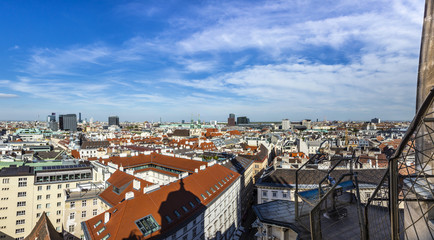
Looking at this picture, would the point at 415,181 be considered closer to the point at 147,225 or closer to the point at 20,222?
the point at 147,225

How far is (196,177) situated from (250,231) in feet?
47.4

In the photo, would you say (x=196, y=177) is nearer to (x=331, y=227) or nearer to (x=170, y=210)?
(x=170, y=210)

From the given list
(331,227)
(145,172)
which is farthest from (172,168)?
(331,227)

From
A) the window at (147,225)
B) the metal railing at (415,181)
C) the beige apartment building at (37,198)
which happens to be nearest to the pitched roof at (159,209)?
the window at (147,225)

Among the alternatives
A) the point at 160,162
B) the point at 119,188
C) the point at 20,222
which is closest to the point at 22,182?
the point at 20,222

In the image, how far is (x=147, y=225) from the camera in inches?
790

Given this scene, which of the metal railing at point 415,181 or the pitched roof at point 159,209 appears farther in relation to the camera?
the pitched roof at point 159,209

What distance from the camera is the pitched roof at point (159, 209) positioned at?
63.6ft

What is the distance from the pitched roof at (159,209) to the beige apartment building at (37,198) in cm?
1384

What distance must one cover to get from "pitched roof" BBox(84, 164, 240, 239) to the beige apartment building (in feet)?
45.4

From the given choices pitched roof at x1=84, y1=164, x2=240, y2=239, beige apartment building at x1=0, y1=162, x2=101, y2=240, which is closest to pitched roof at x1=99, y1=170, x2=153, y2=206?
beige apartment building at x1=0, y1=162, x2=101, y2=240

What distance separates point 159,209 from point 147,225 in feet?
7.85

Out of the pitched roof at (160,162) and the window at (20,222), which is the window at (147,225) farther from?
the window at (20,222)

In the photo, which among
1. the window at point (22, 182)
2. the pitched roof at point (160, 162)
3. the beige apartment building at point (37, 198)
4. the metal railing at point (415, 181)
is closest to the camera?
the metal railing at point (415, 181)
